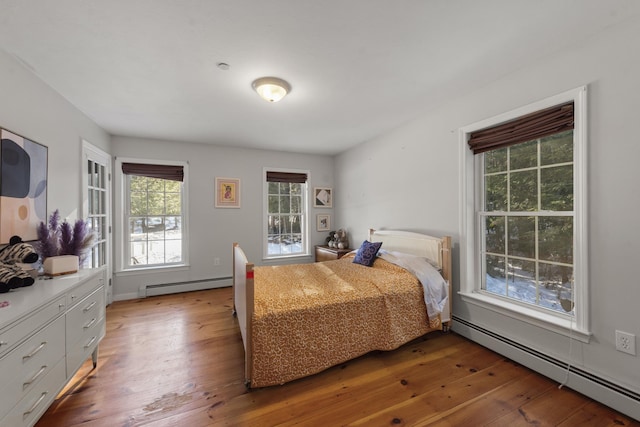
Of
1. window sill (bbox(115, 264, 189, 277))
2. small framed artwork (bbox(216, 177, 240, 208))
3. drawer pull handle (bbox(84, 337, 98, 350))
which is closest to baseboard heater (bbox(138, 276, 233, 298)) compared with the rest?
window sill (bbox(115, 264, 189, 277))

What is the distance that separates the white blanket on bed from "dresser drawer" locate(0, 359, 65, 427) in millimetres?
2684

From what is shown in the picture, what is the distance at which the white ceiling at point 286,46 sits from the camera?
1.48m

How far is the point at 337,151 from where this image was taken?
4.84m

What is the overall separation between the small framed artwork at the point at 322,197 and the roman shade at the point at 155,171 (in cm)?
230

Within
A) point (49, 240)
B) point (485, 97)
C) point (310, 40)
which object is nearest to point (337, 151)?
point (485, 97)

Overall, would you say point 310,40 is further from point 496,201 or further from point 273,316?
point 496,201

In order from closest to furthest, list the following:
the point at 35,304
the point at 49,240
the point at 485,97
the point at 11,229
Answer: the point at 35,304
the point at 11,229
the point at 49,240
the point at 485,97

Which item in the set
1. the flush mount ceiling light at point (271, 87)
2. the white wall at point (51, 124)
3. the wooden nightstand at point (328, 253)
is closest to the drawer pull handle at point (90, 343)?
the white wall at point (51, 124)

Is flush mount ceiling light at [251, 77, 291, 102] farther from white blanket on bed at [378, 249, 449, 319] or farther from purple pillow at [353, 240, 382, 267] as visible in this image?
white blanket on bed at [378, 249, 449, 319]

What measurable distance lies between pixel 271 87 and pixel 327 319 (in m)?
1.98

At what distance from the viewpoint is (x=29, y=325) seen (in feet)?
4.25

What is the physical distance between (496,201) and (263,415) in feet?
8.62

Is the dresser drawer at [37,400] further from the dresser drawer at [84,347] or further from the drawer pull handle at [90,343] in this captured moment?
the drawer pull handle at [90,343]

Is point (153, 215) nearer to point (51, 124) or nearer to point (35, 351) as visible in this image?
point (51, 124)
